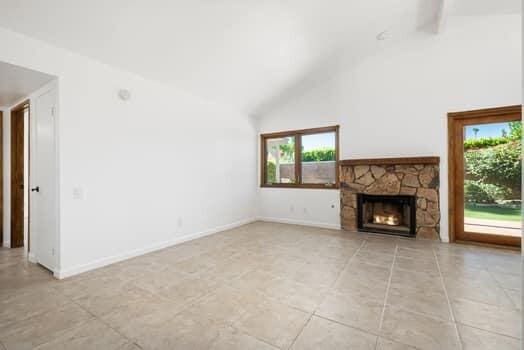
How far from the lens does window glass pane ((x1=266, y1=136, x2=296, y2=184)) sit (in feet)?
17.3

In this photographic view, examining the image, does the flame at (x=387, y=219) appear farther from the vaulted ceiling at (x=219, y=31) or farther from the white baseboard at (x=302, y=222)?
the vaulted ceiling at (x=219, y=31)

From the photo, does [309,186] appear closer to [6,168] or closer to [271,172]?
[271,172]

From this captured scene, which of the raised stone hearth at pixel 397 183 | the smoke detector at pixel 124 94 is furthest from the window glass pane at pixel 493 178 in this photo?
the smoke detector at pixel 124 94

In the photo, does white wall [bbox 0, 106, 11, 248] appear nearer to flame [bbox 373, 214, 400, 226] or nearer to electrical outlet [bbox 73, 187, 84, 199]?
electrical outlet [bbox 73, 187, 84, 199]

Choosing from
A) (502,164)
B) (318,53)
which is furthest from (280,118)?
(502,164)

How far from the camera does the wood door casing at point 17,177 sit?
11.4ft

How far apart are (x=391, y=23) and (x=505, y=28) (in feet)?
5.18

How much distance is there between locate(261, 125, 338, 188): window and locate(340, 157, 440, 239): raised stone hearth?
362mm

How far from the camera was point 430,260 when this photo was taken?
2854 millimetres

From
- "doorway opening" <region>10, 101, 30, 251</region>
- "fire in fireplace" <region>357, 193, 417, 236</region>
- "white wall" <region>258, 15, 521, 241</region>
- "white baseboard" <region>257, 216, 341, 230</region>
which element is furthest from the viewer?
"white baseboard" <region>257, 216, 341, 230</region>

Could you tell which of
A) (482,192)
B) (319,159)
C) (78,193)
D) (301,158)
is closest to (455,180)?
(482,192)

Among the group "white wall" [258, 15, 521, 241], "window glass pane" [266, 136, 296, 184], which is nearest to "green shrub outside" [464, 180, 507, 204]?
"white wall" [258, 15, 521, 241]

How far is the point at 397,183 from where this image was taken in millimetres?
3959

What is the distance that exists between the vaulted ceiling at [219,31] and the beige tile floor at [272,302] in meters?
2.51
